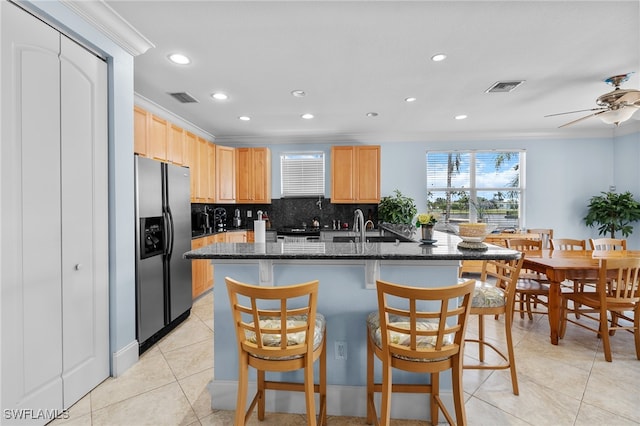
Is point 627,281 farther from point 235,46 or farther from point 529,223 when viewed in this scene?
point 235,46

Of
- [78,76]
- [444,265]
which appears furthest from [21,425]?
[444,265]

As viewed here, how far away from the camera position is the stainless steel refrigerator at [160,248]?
8.37 ft

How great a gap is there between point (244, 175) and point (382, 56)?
344 centimetres

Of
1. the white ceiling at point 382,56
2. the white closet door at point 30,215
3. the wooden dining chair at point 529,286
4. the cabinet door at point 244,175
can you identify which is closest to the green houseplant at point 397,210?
the white ceiling at point 382,56

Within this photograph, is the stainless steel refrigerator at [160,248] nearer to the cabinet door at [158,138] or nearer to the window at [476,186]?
the cabinet door at [158,138]

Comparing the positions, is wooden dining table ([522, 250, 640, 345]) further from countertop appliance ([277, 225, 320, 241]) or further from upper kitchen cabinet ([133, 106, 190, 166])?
upper kitchen cabinet ([133, 106, 190, 166])

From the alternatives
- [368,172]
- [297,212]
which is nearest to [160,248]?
[297,212]

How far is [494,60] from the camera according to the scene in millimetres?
2676

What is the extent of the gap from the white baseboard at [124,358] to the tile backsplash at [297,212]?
3284 millimetres

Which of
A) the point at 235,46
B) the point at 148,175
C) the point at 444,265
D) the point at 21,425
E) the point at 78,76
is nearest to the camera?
the point at 21,425

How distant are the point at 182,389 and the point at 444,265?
81.6 inches

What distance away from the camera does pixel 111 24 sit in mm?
2074

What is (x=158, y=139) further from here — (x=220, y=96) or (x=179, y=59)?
(x=179, y=59)

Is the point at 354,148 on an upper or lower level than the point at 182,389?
upper
